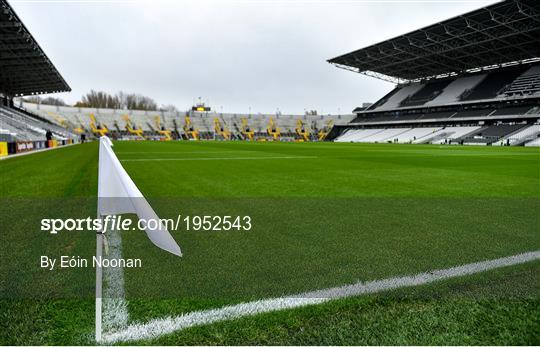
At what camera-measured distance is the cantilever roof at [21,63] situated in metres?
27.1

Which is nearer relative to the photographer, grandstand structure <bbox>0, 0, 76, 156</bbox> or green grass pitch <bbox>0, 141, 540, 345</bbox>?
green grass pitch <bbox>0, 141, 540, 345</bbox>

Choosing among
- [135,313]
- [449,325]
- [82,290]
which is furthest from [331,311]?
[82,290]

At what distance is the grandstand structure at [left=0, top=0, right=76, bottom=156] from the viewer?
2480cm

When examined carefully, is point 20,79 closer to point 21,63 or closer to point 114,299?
point 21,63

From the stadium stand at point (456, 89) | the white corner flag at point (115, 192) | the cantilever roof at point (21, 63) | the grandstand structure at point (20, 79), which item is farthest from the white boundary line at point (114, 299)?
the stadium stand at point (456, 89)

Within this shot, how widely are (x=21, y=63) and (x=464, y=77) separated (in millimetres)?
67536

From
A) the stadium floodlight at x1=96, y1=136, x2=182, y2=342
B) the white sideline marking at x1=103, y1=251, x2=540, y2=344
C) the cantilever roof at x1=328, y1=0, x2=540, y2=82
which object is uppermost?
the cantilever roof at x1=328, y1=0, x2=540, y2=82

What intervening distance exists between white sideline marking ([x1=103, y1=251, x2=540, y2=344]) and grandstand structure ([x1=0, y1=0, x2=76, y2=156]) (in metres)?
Result: 21.7

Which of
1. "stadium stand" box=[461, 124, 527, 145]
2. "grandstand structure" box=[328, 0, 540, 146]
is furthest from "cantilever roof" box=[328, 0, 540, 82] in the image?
"stadium stand" box=[461, 124, 527, 145]

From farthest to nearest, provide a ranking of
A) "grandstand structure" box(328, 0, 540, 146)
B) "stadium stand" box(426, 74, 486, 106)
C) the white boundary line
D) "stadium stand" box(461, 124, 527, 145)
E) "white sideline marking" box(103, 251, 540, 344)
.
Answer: "stadium stand" box(426, 74, 486, 106)
"stadium stand" box(461, 124, 527, 145)
"grandstand structure" box(328, 0, 540, 146)
the white boundary line
"white sideline marking" box(103, 251, 540, 344)

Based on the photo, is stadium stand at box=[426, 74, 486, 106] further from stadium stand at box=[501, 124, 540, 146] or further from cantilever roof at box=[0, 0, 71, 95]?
cantilever roof at box=[0, 0, 71, 95]

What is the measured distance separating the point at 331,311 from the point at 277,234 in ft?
6.71

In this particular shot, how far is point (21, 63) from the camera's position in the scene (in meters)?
37.3

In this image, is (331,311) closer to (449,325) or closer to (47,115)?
(449,325)
